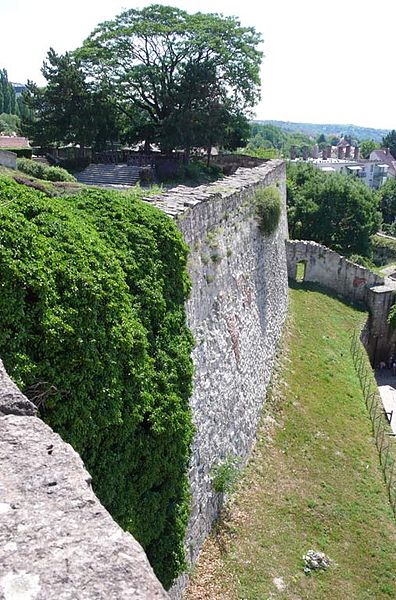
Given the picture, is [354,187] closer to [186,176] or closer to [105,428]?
[186,176]

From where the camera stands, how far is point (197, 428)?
835 cm

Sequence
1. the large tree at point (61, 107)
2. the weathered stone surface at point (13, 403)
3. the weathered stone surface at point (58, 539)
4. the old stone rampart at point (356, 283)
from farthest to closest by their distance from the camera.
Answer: the large tree at point (61, 107) < the old stone rampart at point (356, 283) < the weathered stone surface at point (13, 403) < the weathered stone surface at point (58, 539)

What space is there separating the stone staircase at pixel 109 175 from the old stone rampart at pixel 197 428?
8.16 metres

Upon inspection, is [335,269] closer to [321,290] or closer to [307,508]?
[321,290]

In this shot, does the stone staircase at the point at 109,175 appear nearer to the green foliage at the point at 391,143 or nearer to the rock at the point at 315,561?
the rock at the point at 315,561

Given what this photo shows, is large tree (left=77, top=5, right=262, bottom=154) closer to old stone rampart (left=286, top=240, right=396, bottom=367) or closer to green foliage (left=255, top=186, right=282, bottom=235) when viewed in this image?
old stone rampart (left=286, top=240, right=396, bottom=367)

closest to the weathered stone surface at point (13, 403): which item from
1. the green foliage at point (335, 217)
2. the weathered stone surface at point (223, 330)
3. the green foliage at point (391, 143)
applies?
the weathered stone surface at point (223, 330)

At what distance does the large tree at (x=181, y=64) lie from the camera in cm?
2808

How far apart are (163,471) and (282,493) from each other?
13.7 ft

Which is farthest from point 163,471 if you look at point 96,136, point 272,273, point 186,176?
point 96,136

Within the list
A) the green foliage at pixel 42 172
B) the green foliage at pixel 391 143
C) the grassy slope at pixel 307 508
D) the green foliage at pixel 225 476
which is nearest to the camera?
the grassy slope at pixel 307 508

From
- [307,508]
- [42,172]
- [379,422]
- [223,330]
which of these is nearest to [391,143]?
[42,172]

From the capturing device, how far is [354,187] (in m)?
32.4

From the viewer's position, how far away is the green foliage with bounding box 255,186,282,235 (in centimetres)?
1433
